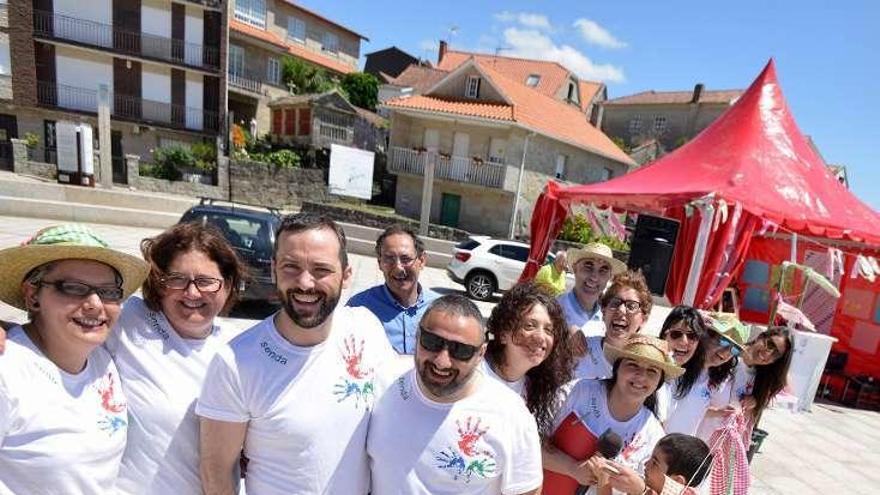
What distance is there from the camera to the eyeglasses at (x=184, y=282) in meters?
1.64

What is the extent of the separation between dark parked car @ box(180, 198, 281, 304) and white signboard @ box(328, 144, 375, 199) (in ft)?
30.5

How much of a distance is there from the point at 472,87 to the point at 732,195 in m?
17.3

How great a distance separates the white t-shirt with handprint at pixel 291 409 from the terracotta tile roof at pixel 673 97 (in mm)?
43928

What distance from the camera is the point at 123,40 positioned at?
68.8ft

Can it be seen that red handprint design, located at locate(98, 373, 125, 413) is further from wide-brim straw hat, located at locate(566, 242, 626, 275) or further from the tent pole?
the tent pole

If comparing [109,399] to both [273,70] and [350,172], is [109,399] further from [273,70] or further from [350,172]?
[273,70]

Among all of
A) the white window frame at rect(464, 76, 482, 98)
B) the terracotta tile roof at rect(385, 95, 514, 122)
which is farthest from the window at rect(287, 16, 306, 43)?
the white window frame at rect(464, 76, 482, 98)

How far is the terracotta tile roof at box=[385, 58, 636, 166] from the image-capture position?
1981 centimetres

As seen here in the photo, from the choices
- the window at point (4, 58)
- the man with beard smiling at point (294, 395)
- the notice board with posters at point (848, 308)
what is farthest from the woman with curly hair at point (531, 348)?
the window at point (4, 58)

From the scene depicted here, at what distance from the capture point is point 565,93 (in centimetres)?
3064

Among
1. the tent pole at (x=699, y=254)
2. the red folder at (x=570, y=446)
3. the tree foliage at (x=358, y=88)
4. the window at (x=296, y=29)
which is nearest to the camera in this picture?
the red folder at (x=570, y=446)

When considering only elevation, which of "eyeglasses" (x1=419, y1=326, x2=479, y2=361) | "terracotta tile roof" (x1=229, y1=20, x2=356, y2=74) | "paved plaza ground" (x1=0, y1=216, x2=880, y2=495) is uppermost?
"terracotta tile roof" (x1=229, y1=20, x2=356, y2=74)

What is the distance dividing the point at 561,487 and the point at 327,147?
22.8 m

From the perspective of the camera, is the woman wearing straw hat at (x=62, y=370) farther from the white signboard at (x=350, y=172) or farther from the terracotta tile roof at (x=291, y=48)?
the terracotta tile roof at (x=291, y=48)
